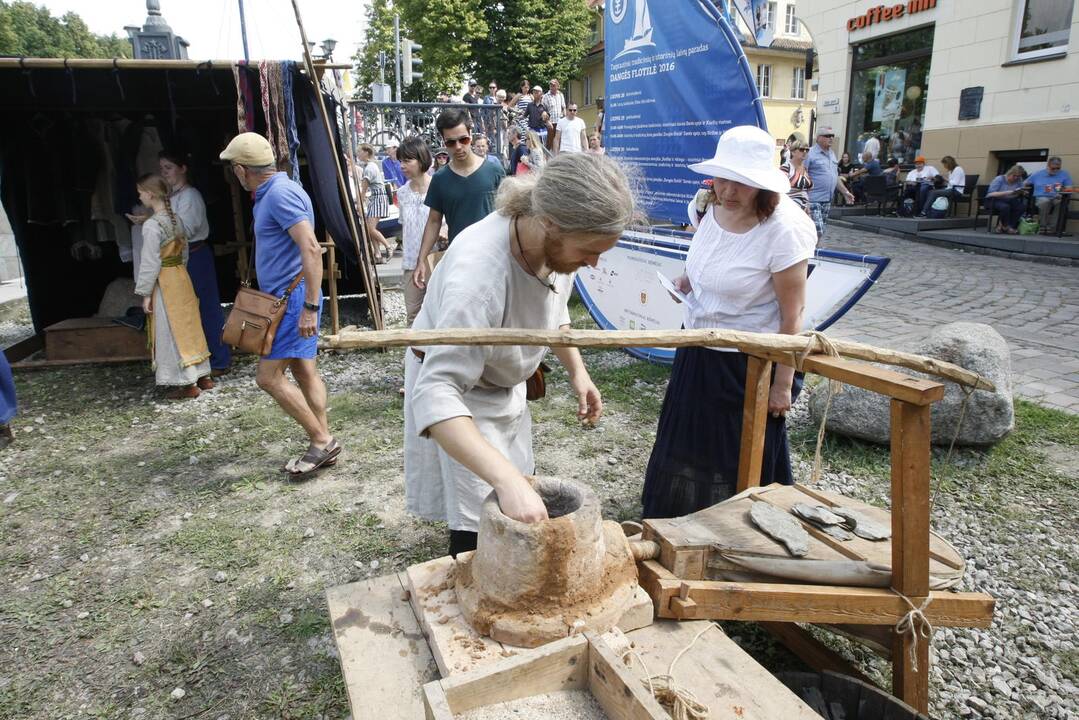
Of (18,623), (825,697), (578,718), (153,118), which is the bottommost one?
(18,623)

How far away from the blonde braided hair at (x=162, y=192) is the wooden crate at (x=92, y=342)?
1.69 metres

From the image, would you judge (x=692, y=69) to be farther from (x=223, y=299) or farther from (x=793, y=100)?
(x=793, y=100)

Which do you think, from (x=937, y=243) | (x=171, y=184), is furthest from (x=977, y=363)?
(x=937, y=243)

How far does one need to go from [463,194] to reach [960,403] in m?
3.41

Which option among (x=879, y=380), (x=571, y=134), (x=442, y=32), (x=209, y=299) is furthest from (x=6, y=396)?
(x=442, y=32)

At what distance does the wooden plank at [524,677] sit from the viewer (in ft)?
4.12

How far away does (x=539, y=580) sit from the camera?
142 centimetres

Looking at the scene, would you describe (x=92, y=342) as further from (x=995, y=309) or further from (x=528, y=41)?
(x=528, y=41)

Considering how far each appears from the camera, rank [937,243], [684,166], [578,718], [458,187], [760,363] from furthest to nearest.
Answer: [937,243], [684,166], [458,187], [760,363], [578,718]

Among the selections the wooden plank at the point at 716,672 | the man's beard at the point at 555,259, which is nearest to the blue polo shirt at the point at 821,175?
the man's beard at the point at 555,259

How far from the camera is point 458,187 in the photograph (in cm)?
467

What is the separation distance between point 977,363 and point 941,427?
0.42 metres

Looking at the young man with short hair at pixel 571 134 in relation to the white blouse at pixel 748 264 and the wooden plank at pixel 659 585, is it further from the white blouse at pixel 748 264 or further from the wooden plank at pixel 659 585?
the wooden plank at pixel 659 585

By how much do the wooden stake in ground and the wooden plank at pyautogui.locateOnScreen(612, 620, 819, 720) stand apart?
2.21 ft
